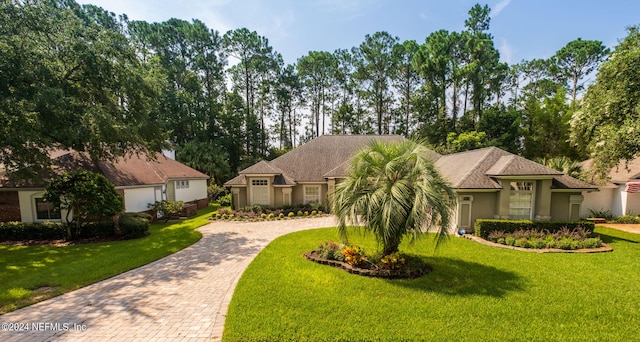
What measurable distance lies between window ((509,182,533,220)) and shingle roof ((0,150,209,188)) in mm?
19995

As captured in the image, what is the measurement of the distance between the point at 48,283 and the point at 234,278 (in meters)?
5.22

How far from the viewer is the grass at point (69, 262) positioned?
6.57 meters

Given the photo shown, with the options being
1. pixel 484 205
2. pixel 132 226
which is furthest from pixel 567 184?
pixel 132 226

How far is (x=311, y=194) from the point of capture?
19.8m

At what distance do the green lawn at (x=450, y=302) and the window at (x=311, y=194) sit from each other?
11119 millimetres

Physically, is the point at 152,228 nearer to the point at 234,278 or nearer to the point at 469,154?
the point at 234,278

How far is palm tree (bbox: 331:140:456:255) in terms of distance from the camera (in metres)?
6.54

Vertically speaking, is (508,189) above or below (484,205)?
above

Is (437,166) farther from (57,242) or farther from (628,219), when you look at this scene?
(628,219)

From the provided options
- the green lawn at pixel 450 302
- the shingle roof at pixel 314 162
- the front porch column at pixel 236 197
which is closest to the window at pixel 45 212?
the shingle roof at pixel 314 162

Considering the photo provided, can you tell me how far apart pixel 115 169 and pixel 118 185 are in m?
2.24

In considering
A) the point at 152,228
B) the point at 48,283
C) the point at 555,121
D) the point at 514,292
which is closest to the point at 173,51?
the point at 152,228

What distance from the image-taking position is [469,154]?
1580 centimetres

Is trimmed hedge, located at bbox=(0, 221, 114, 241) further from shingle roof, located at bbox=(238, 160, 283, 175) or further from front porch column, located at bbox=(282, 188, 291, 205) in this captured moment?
front porch column, located at bbox=(282, 188, 291, 205)
